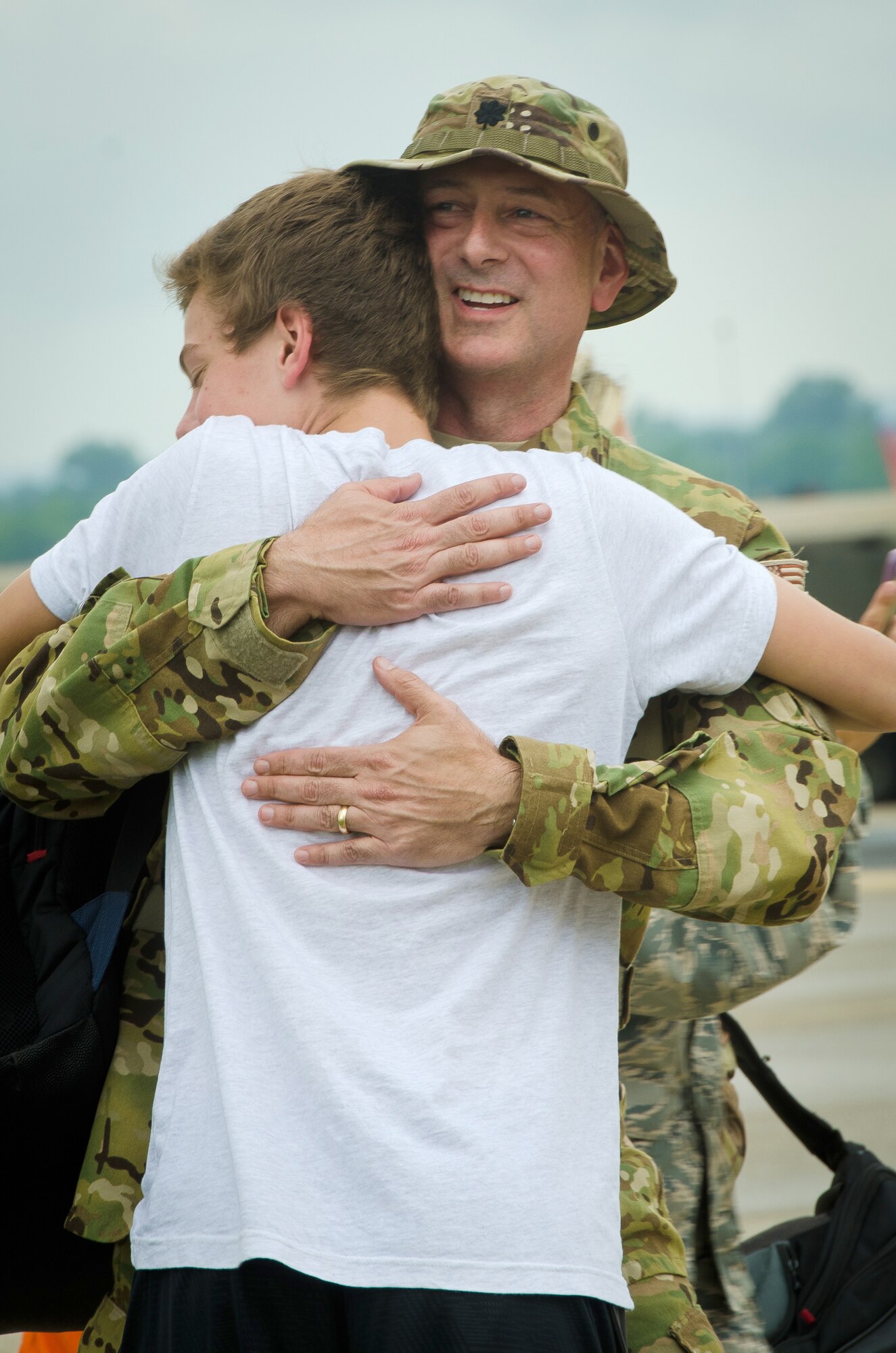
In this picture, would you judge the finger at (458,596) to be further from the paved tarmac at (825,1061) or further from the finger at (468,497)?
the paved tarmac at (825,1061)

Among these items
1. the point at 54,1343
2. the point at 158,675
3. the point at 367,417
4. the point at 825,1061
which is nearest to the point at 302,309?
the point at 367,417

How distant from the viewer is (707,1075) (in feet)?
8.77

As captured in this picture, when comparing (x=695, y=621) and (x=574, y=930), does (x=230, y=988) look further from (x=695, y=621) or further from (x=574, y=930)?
(x=695, y=621)

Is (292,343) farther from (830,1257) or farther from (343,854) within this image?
(830,1257)

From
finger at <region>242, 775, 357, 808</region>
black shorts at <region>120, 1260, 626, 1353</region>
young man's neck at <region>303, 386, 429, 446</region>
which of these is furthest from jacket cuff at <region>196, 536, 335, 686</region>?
black shorts at <region>120, 1260, 626, 1353</region>

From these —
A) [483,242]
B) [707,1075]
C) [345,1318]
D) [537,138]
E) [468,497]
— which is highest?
[537,138]

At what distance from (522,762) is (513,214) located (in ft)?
4.00

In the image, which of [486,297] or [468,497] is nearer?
[468,497]

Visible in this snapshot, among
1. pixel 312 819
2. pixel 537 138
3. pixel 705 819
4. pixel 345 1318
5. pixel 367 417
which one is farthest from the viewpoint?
pixel 537 138

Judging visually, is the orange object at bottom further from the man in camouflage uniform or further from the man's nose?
the man's nose

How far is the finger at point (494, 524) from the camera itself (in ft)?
5.48

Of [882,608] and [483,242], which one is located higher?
[483,242]

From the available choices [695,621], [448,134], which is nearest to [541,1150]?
[695,621]

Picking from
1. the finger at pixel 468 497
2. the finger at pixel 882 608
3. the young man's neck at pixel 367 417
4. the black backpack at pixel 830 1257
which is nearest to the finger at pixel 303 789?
the finger at pixel 468 497
